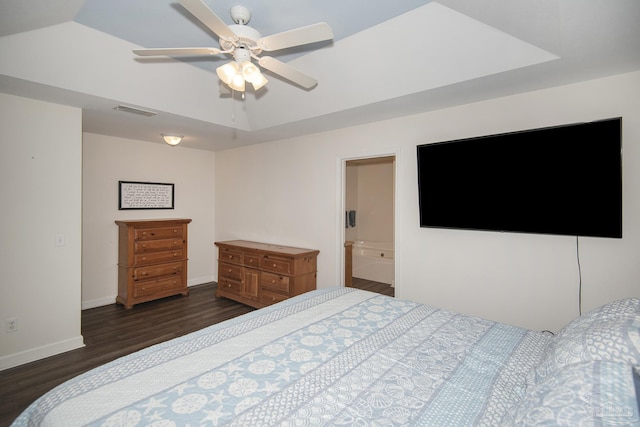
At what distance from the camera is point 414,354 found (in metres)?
1.53

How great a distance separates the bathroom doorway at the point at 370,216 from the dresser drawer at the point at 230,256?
206 cm

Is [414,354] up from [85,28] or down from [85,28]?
down

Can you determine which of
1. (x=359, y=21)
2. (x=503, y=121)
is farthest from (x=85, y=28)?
(x=503, y=121)

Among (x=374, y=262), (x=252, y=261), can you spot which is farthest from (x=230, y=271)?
(x=374, y=262)

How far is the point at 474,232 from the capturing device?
293cm

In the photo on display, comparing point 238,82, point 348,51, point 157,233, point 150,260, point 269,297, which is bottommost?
point 269,297

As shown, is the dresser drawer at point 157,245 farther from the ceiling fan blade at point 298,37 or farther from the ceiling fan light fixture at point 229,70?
the ceiling fan blade at point 298,37

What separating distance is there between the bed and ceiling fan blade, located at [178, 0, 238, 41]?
5.46 ft

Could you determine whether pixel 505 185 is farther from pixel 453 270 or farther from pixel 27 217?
pixel 27 217

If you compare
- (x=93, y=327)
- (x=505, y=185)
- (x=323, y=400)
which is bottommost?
(x=93, y=327)

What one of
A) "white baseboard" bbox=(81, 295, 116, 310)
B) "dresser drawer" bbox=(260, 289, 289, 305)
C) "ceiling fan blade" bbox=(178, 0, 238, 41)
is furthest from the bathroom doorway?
"ceiling fan blade" bbox=(178, 0, 238, 41)

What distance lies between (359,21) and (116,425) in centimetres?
271

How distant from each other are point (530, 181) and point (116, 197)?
5.14 m

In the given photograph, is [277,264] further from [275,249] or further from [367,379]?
[367,379]
